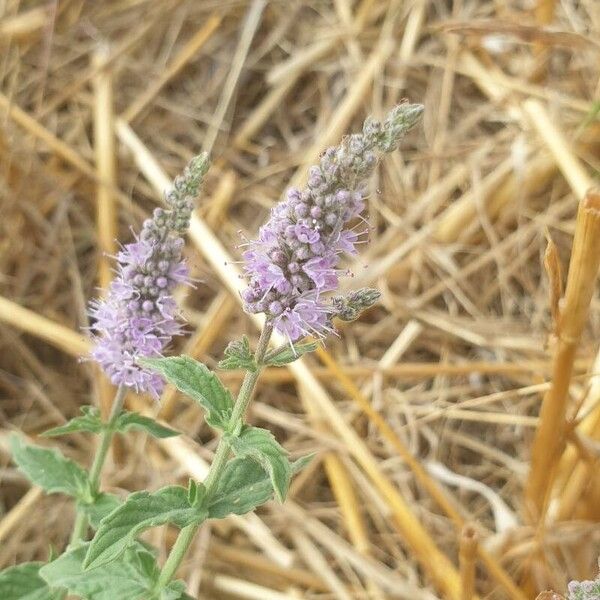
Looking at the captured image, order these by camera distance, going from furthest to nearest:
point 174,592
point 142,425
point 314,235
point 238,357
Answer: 1. point 142,425
2. point 174,592
3. point 238,357
4. point 314,235

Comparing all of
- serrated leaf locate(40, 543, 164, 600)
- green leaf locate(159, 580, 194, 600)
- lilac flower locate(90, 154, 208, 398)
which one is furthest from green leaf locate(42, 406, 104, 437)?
green leaf locate(159, 580, 194, 600)

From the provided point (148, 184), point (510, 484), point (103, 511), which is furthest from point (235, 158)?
point (103, 511)

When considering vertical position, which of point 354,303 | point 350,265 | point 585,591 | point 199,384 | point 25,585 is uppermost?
point 350,265

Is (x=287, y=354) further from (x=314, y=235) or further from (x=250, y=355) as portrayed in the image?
(x=314, y=235)

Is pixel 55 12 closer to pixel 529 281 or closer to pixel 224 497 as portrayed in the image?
pixel 529 281

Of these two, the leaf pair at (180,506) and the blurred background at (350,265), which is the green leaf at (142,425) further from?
the blurred background at (350,265)

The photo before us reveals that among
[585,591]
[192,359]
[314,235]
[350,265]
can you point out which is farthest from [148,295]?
[350,265]

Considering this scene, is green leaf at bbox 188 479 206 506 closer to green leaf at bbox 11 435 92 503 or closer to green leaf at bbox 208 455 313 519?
green leaf at bbox 208 455 313 519

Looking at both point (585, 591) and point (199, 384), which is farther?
point (199, 384)
